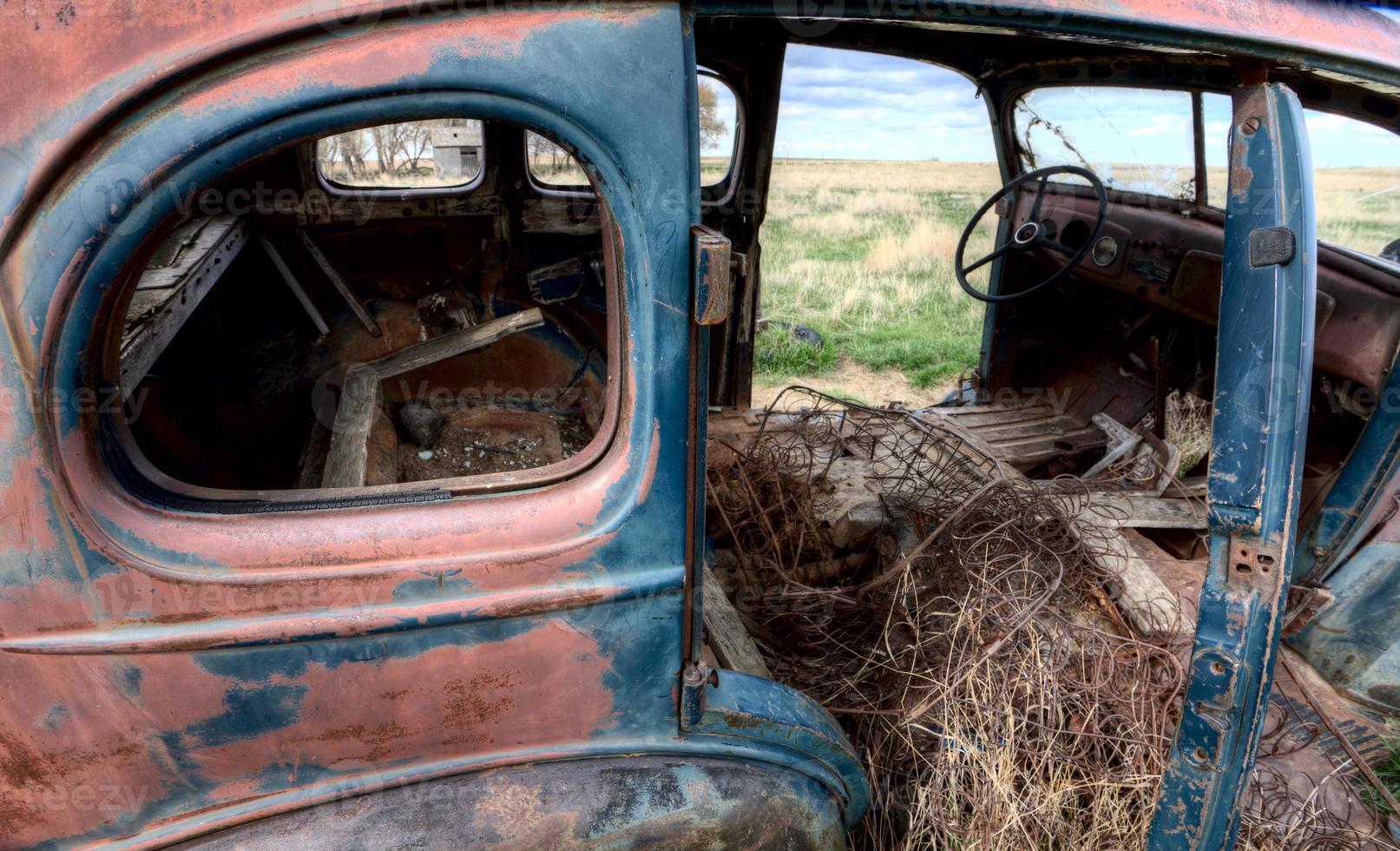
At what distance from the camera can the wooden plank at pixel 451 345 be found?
2750 millimetres

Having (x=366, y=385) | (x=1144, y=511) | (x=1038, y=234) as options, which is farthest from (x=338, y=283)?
(x=1144, y=511)

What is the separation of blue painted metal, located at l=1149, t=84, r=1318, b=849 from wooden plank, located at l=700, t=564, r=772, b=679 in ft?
3.10

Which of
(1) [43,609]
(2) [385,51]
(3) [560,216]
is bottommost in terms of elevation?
(1) [43,609]

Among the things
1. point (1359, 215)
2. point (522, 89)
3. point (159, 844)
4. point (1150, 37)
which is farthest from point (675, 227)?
point (1359, 215)

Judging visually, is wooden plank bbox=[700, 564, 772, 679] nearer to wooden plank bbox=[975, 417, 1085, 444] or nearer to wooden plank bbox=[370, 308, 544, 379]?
wooden plank bbox=[370, 308, 544, 379]

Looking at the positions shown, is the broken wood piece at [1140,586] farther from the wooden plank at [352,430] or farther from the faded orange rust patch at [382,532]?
the wooden plank at [352,430]

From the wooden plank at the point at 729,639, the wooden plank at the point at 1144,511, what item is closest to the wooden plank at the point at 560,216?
the wooden plank at the point at 729,639

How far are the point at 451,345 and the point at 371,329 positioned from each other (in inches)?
21.0

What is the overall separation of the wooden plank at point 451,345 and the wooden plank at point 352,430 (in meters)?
0.09

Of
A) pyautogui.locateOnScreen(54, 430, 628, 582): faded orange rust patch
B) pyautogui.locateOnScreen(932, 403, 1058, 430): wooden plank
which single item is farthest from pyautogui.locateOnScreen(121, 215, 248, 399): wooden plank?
pyautogui.locateOnScreen(932, 403, 1058, 430): wooden plank

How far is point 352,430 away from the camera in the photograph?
229 cm

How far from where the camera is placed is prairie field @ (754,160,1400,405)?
9.18 ft

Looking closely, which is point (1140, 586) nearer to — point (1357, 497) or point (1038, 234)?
point (1357, 497)

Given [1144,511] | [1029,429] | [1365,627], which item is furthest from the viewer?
[1029,429]
